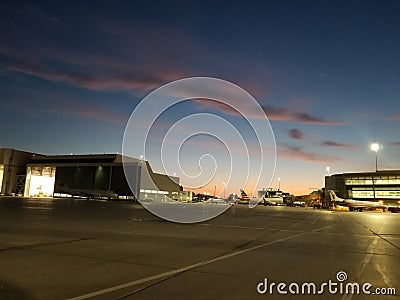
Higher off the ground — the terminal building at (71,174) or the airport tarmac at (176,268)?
the terminal building at (71,174)

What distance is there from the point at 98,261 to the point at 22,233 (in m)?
6.54

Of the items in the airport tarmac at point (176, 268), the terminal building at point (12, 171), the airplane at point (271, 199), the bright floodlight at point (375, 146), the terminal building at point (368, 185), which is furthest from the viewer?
the terminal building at point (368, 185)

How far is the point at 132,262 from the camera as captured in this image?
832 cm

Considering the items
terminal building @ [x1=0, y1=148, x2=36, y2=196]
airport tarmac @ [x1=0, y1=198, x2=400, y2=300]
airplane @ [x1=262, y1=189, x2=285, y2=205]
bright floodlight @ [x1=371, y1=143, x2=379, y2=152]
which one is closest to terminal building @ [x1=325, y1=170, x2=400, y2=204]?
airplane @ [x1=262, y1=189, x2=285, y2=205]

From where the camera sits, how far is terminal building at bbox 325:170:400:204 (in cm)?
12100

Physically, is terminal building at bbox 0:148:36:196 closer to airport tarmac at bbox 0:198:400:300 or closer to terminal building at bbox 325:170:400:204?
airport tarmac at bbox 0:198:400:300

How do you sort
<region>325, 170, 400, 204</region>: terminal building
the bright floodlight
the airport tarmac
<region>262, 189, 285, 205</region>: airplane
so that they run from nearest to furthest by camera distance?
the airport tarmac < the bright floodlight < <region>262, 189, 285, 205</region>: airplane < <region>325, 170, 400, 204</region>: terminal building

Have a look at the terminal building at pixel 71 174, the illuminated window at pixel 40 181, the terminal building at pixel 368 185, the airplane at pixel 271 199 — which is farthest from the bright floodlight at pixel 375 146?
the illuminated window at pixel 40 181

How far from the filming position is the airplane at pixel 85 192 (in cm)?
8925

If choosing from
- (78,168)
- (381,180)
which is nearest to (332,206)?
(381,180)

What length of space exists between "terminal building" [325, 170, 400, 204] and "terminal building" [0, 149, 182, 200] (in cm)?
7994

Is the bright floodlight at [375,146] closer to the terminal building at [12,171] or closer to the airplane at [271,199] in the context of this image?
the airplane at [271,199]

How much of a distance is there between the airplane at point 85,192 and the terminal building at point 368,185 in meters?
88.9

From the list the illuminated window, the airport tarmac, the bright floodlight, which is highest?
the bright floodlight
